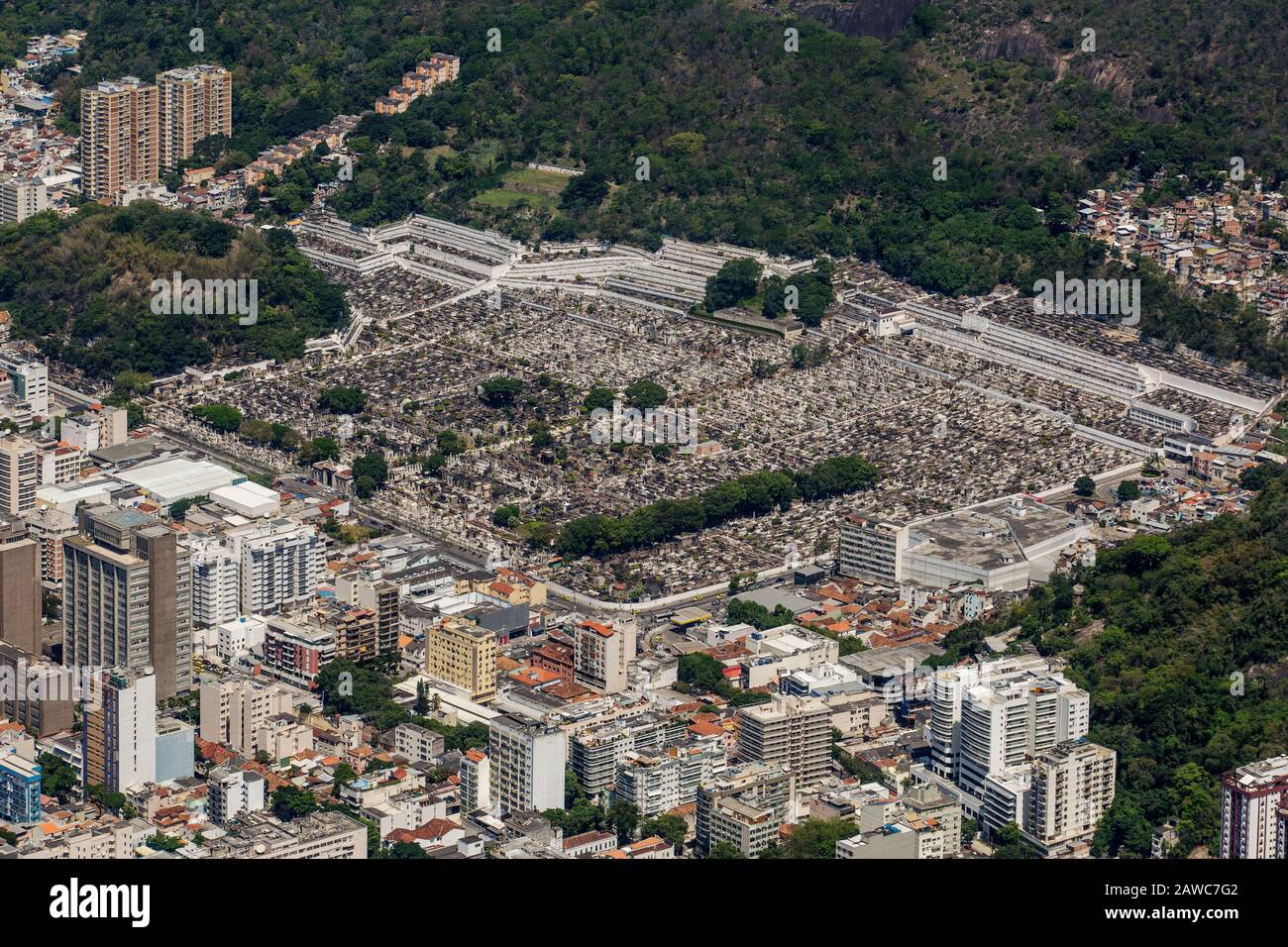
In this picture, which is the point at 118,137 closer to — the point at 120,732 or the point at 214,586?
the point at 214,586

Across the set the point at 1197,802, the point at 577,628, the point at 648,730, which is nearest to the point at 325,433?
the point at 577,628

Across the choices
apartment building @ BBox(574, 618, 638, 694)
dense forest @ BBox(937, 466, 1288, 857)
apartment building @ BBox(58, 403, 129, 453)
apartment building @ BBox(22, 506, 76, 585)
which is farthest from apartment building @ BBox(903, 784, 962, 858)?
apartment building @ BBox(58, 403, 129, 453)

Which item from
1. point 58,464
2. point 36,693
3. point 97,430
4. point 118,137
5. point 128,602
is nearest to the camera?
point 36,693

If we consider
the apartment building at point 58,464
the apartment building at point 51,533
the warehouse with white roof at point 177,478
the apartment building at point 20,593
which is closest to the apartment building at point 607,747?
the apartment building at point 20,593

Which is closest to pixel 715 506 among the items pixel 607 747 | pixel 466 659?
pixel 466 659

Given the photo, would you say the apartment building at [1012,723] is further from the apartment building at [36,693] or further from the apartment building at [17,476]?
the apartment building at [17,476]

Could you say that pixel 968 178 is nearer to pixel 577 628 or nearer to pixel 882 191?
pixel 882 191
